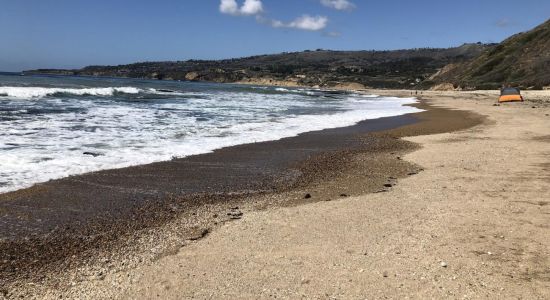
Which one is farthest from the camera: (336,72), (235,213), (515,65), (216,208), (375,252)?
(336,72)

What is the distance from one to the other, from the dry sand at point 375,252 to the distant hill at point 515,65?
42223mm

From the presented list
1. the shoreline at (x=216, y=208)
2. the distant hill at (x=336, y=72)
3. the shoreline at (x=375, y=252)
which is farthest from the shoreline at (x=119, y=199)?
the distant hill at (x=336, y=72)

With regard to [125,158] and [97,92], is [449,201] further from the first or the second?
[97,92]

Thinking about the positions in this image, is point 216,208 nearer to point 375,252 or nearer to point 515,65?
point 375,252

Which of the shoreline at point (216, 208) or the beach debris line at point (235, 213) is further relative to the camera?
the beach debris line at point (235, 213)

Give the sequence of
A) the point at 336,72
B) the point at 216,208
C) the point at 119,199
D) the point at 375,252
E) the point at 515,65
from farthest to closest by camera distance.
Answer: the point at 336,72, the point at 515,65, the point at 119,199, the point at 216,208, the point at 375,252

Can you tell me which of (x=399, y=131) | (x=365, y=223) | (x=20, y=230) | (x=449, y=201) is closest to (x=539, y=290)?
(x=365, y=223)

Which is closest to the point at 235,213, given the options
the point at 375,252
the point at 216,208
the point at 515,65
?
the point at 216,208

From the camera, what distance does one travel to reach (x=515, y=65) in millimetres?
54938

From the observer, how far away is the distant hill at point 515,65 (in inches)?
1868

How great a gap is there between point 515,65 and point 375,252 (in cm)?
5964

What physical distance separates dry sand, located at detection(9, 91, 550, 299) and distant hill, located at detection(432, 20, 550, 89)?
139 ft

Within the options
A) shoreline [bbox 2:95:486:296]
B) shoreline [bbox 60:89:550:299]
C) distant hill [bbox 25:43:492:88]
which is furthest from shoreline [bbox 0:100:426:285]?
distant hill [bbox 25:43:492:88]

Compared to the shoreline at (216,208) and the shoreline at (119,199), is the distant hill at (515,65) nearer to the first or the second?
the shoreline at (216,208)
